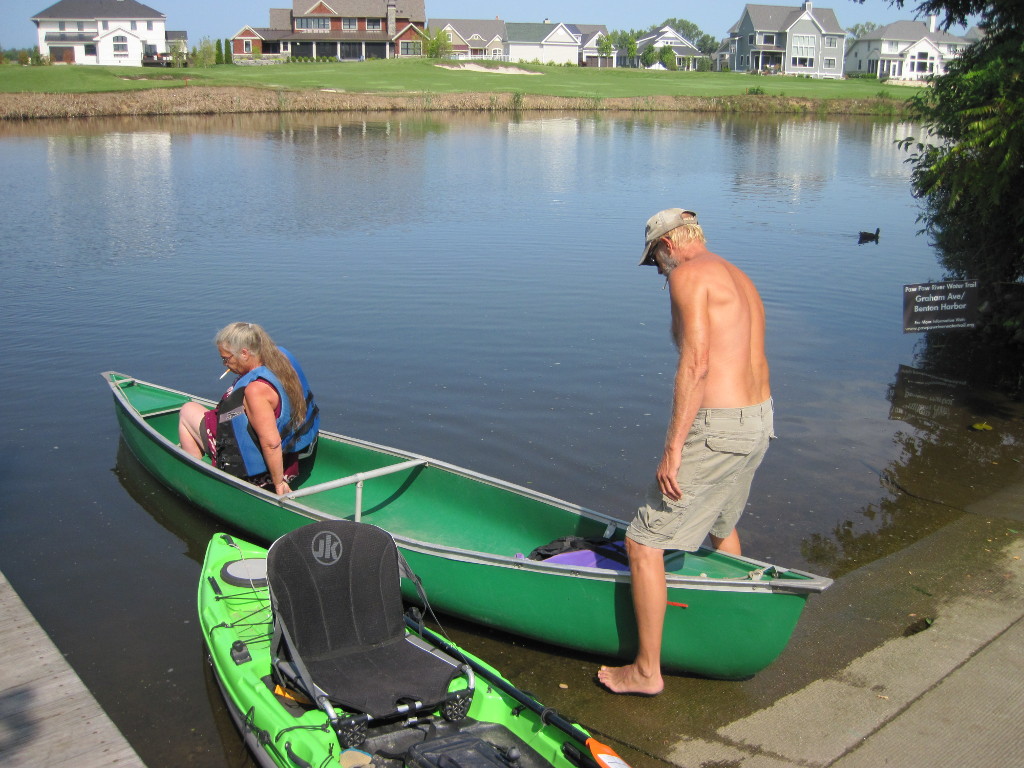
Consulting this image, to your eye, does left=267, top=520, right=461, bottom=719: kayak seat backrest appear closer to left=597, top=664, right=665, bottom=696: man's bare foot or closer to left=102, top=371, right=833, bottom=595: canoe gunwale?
left=102, top=371, right=833, bottom=595: canoe gunwale

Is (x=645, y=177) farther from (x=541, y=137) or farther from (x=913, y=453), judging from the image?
(x=913, y=453)

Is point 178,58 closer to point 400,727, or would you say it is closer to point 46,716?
point 46,716

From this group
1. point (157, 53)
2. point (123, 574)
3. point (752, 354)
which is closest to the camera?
point (752, 354)

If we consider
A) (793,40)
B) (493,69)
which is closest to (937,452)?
(493,69)

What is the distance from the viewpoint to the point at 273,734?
13.8ft

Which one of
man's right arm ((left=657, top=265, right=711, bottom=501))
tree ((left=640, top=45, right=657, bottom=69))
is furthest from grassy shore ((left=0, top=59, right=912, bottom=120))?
man's right arm ((left=657, top=265, right=711, bottom=501))

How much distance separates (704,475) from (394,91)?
59.5m

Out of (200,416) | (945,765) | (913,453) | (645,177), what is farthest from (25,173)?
(945,765)

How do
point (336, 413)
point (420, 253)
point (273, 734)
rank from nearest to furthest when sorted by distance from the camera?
point (273, 734) → point (336, 413) → point (420, 253)

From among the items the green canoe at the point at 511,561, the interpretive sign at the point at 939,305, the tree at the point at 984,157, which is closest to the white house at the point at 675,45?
the tree at the point at 984,157

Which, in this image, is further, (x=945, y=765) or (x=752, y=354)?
(x=752, y=354)

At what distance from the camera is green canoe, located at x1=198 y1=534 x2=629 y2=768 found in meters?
3.90

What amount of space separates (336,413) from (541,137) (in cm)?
3408

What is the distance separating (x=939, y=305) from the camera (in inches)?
406
